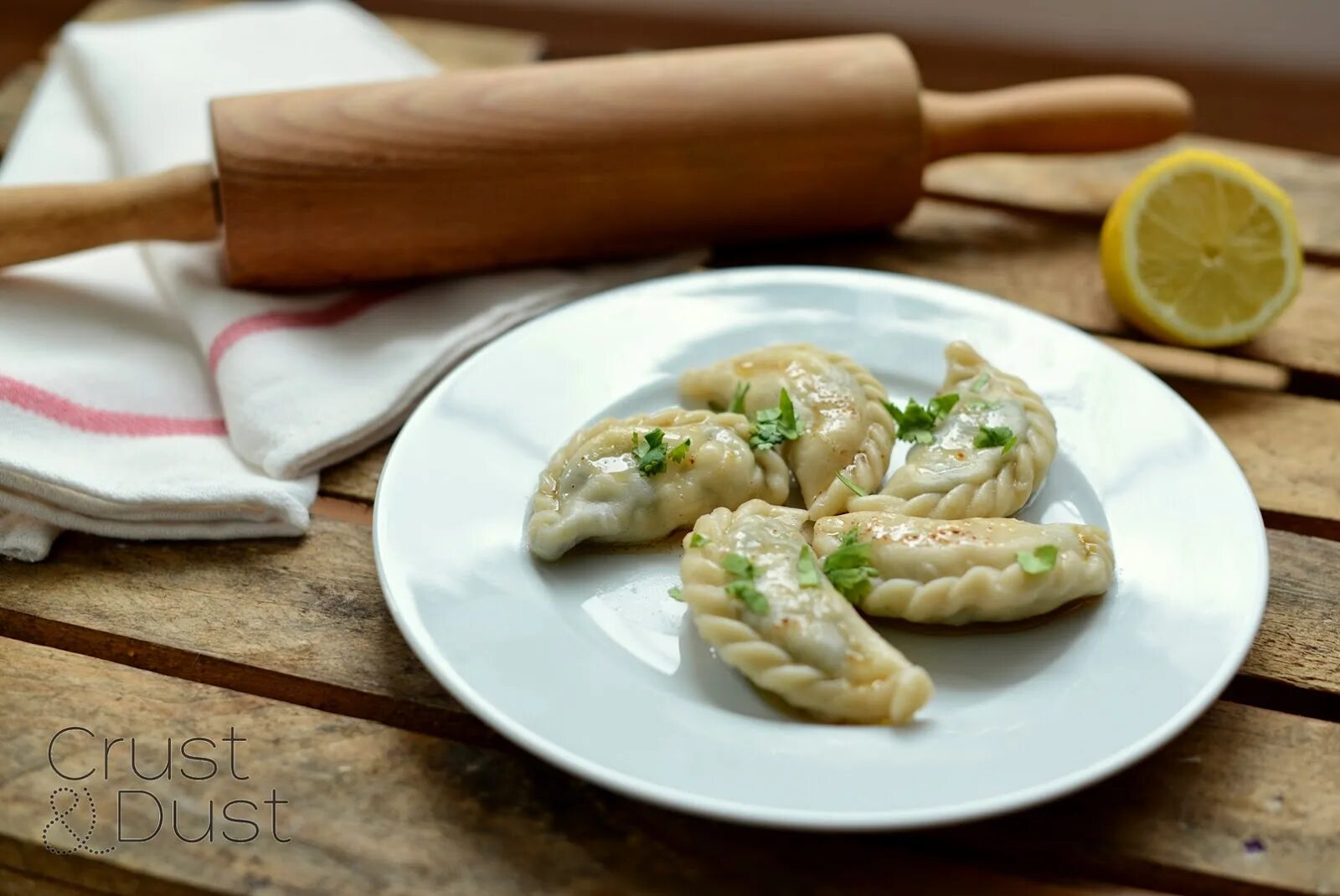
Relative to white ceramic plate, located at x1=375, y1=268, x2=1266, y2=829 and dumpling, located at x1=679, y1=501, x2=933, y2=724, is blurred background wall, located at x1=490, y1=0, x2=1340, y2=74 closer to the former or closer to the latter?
white ceramic plate, located at x1=375, y1=268, x2=1266, y2=829

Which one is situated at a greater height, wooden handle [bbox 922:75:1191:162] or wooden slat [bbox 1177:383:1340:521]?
wooden handle [bbox 922:75:1191:162]

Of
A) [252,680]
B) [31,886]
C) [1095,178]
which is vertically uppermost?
[1095,178]

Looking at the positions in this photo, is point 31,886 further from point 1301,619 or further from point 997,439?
point 1301,619

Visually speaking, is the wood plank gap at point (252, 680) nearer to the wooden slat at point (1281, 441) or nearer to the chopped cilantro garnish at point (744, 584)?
the chopped cilantro garnish at point (744, 584)

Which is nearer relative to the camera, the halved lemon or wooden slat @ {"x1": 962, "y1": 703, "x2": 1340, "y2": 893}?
wooden slat @ {"x1": 962, "y1": 703, "x2": 1340, "y2": 893}

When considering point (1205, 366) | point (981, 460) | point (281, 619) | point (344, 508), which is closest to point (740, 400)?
point (981, 460)

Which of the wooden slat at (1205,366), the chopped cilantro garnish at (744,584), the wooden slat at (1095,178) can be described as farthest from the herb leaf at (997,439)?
the wooden slat at (1095,178)

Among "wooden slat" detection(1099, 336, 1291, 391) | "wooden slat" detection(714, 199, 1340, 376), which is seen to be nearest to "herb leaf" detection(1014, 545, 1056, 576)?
"wooden slat" detection(1099, 336, 1291, 391)

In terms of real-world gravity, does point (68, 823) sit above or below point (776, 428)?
below
